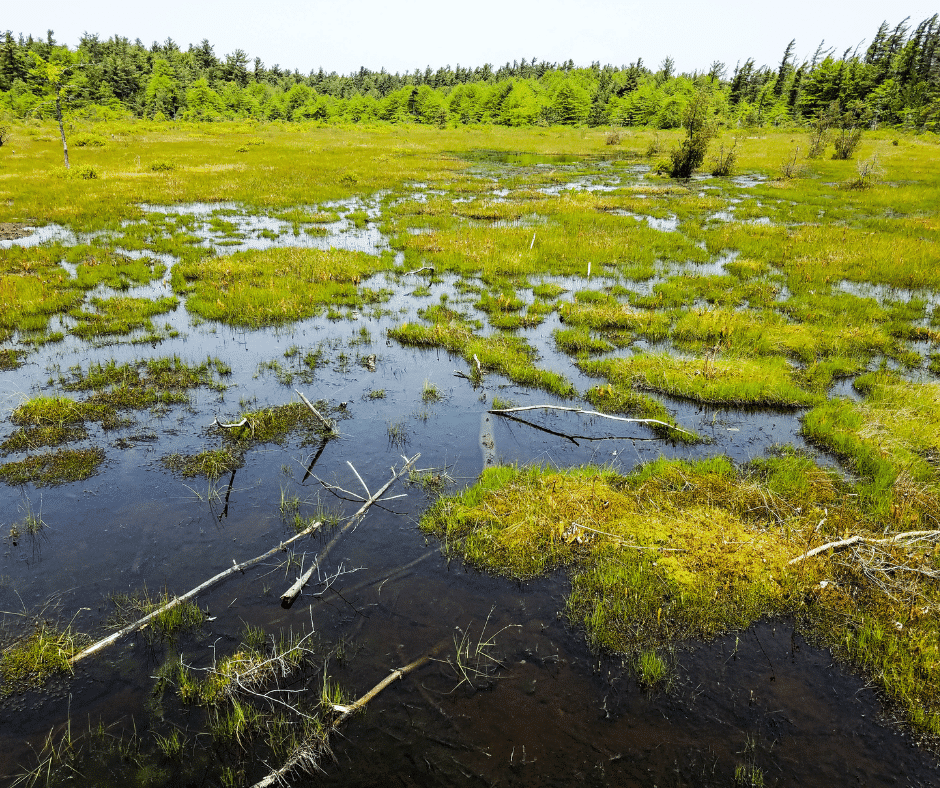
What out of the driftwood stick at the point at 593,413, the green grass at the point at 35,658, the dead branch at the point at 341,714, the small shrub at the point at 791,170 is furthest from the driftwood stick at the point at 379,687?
the small shrub at the point at 791,170

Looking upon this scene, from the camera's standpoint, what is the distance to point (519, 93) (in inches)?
4360

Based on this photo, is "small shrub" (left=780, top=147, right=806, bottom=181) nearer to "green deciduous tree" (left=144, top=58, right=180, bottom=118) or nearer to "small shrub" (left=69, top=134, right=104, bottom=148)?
"small shrub" (left=69, top=134, right=104, bottom=148)

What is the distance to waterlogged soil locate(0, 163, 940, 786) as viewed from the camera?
4703mm

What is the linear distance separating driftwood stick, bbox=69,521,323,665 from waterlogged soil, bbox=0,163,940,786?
0.16 metres

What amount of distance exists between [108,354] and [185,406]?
391cm

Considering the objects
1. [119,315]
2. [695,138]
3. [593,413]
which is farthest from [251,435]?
[695,138]

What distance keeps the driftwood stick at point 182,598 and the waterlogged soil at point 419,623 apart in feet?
0.52

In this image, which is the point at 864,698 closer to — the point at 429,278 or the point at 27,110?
the point at 429,278

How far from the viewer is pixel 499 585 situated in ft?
21.8

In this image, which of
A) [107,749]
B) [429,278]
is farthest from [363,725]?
[429,278]

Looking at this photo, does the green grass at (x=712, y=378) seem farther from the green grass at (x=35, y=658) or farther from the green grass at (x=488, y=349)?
the green grass at (x=35, y=658)

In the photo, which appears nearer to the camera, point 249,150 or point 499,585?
point 499,585

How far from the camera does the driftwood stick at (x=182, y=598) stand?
5.36m

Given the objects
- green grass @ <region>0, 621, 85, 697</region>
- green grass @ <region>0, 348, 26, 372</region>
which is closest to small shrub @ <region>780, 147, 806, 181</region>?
green grass @ <region>0, 348, 26, 372</region>
